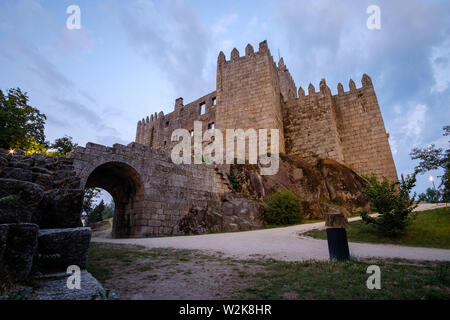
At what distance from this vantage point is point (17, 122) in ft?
48.2

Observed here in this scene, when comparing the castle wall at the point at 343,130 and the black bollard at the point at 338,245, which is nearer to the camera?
the black bollard at the point at 338,245

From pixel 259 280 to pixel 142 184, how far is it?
9097mm

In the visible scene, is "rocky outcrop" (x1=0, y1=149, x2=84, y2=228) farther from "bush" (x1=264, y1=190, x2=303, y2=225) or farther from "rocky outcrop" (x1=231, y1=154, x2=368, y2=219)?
"rocky outcrop" (x1=231, y1=154, x2=368, y2=219)

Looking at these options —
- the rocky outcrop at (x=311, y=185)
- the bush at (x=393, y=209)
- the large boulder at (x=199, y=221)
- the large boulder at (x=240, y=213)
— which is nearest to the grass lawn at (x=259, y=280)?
the bush at (x=393, y=209)

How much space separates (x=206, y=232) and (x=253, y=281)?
942 cm

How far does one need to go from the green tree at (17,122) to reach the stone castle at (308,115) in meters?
13.4

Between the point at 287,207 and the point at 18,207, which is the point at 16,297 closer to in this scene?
the point at 18,207

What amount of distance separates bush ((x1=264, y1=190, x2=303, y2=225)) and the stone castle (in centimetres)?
697

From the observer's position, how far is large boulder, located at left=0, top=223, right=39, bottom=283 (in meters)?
2.18

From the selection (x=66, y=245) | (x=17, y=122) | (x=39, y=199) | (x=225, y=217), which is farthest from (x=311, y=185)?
(x=17, y=122)

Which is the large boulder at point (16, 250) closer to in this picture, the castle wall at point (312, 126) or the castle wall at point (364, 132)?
the castle wall at point (312, 126)

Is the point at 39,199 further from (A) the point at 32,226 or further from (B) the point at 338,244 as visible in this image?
(B) the point at 338,244

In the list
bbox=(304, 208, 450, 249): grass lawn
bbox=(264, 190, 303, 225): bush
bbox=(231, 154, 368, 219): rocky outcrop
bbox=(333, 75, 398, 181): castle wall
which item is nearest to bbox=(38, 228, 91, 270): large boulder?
bbox=(304, 208, 450, 249): grass lawn

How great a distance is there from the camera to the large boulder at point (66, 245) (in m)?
2.84
